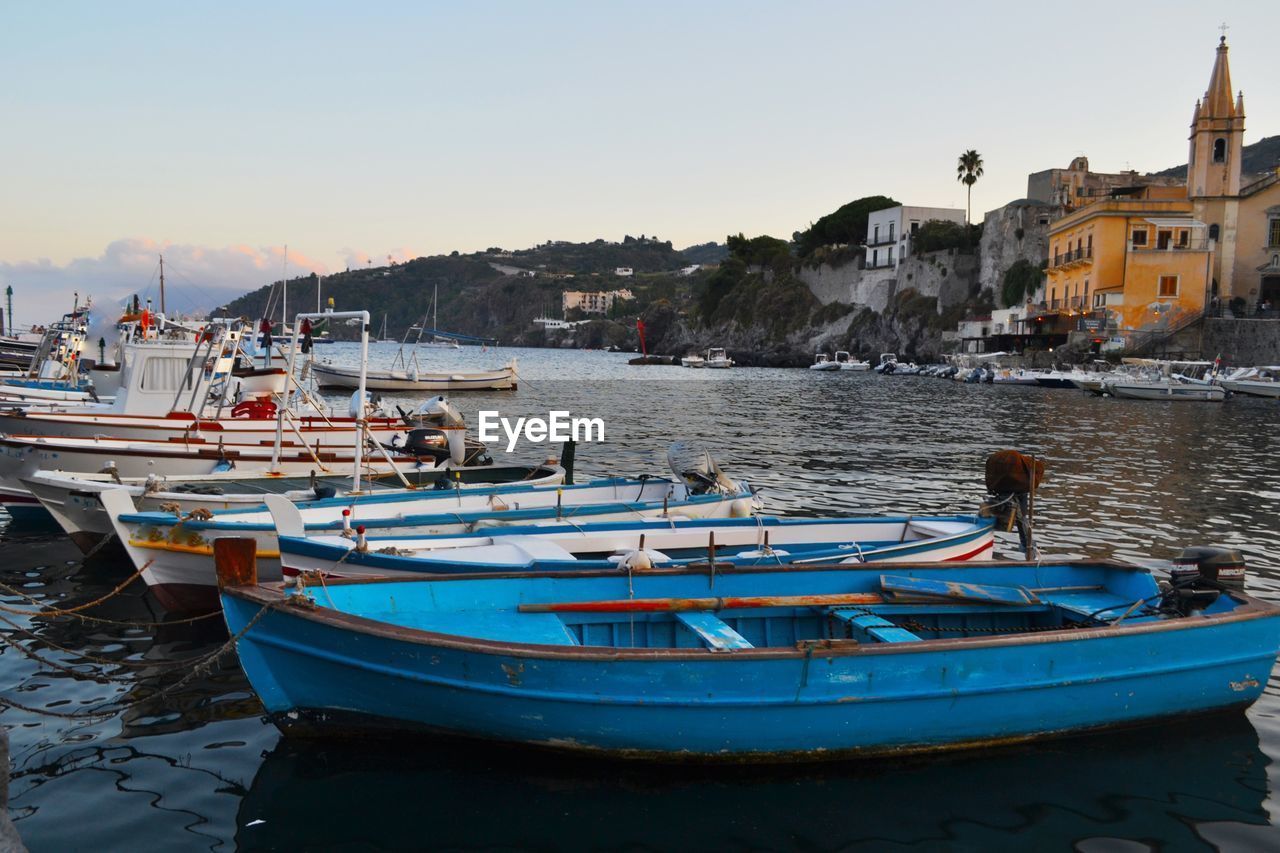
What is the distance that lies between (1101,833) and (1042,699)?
46.5 inches

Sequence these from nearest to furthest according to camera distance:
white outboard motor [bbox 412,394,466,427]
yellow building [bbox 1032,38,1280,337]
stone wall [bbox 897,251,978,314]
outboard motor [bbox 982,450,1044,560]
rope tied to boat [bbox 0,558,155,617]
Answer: rope tied to boat [bbox 0,558,155,617], outboard motor [bbox 982,450,1044,560], white outboard motor [bbox 412,394,466,427], yellow building [bbox 1032,38,1280,337], stone wall [bbox 897,251,978,314]

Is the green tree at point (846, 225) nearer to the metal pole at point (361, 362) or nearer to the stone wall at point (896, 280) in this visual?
the stone wall at point (896, 280)

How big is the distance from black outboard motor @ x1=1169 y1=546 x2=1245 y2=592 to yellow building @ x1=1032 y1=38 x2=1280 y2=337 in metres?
63.8

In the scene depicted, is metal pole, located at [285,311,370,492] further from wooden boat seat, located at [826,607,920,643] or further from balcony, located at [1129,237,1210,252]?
balcony, located at [1129,237,1210,252]

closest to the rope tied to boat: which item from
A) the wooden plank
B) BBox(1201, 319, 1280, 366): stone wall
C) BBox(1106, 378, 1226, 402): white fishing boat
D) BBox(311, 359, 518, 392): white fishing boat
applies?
the wooden plank

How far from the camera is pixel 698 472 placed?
14.1 meters

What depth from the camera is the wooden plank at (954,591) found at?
895 cm

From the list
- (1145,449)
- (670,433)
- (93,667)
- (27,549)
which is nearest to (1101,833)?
(93,667)

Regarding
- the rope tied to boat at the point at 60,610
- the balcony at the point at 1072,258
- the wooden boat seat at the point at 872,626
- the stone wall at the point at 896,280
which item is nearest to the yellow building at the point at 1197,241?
the balcony at the point at 1072,258

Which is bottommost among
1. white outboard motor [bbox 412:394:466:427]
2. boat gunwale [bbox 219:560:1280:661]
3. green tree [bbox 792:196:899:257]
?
boat gunwale [bbox 219:560:1280:661]

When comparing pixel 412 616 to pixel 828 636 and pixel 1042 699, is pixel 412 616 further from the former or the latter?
pixel 1042 699

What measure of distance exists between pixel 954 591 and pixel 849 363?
89.0 metres

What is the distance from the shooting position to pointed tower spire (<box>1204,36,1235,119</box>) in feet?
215

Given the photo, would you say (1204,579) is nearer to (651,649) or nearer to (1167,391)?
(651,649)
